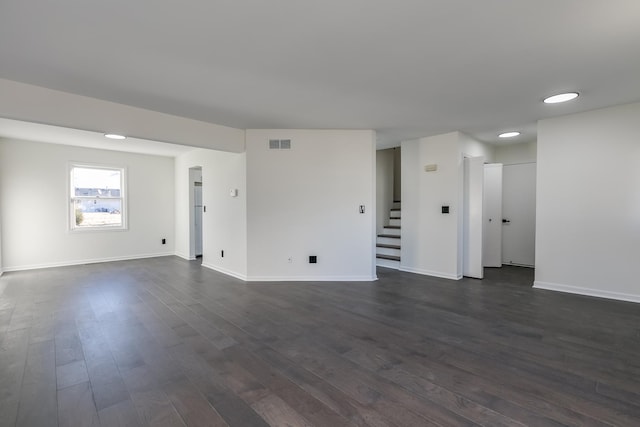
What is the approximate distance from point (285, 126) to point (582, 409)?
4.29 meters

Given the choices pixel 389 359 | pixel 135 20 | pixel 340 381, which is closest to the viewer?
pixel 135 20

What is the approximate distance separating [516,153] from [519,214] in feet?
4.16

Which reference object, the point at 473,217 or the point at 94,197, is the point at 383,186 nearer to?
the point at 473,217

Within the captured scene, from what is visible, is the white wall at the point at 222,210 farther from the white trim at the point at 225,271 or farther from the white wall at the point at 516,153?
the white wall at the point at 516,153

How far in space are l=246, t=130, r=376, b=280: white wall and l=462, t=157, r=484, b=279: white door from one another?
5.41 feet

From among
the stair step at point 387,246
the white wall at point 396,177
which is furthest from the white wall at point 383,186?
the stair step at point 387,246

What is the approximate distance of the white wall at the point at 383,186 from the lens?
22.2 feet

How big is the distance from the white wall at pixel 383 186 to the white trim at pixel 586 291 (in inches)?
125

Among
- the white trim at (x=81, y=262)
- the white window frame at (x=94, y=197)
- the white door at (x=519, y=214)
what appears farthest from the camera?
the white window frame at (x=94, y=197)

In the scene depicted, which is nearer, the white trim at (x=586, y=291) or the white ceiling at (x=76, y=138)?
the white trim at (x=586, y=291)

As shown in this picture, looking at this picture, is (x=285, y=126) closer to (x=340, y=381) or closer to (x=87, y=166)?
(x=340, y=381)

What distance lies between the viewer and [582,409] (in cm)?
175

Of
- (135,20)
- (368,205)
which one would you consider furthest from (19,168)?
(368,205)

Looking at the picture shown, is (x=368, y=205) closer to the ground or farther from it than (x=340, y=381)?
farther from it
